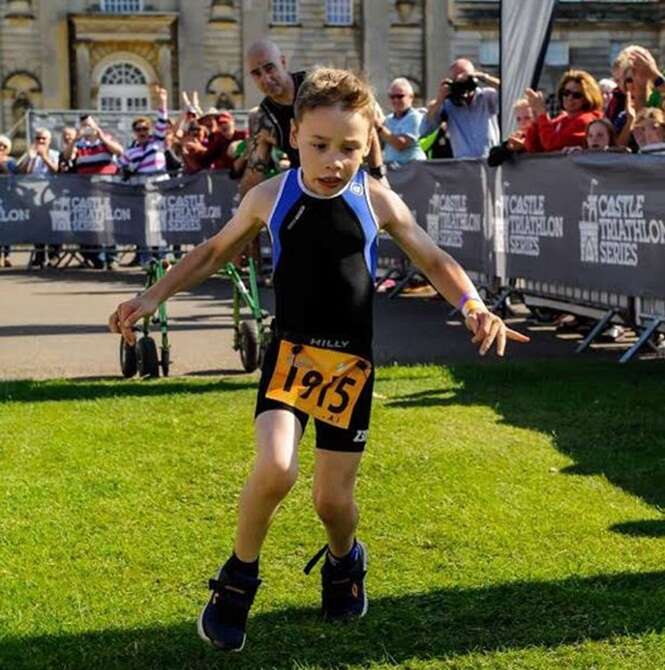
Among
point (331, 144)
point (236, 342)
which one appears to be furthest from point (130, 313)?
point (236, 342)

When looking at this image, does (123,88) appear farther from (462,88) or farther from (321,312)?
(321,312)

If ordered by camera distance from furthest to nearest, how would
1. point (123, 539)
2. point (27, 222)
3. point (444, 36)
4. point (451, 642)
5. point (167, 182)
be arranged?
point (444, 36), point (27, 222), point (167, 182), point (123, 539), point (451, 642)

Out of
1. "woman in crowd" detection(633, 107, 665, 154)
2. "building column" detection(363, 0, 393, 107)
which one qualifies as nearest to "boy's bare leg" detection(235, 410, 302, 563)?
"woman in crowd" detection(633, 107, 665, 154)

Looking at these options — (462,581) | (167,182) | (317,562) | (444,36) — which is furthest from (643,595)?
(444,36)

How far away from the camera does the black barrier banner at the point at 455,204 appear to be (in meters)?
13.7

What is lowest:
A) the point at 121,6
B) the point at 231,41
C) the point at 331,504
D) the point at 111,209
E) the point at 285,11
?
the point at 111,209

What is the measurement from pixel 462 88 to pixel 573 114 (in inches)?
106

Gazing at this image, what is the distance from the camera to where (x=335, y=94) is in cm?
448

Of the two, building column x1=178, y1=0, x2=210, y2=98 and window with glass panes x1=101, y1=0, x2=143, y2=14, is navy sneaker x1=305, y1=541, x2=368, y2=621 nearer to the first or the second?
building column x1=178, y1=0, x2=210, y2=98

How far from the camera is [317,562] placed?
5.48m

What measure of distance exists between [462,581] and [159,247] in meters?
18.0

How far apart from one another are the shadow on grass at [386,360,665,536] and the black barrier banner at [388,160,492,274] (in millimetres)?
3276

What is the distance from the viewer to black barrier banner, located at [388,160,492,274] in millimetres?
13656

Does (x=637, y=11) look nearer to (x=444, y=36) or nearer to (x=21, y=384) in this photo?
(x=444, y=36)
